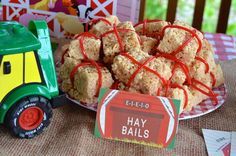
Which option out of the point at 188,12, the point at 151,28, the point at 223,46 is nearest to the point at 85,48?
the point at 151,28

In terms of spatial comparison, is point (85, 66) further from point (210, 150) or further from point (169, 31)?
point (210, 150)

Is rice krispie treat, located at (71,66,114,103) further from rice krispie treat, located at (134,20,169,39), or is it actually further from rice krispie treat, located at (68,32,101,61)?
rice krispie treat, located at (134,20,169,39)

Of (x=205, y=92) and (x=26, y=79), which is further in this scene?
(x=205, y=92)

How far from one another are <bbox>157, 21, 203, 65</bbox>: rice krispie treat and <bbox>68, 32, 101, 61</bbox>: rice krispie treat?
13 cm

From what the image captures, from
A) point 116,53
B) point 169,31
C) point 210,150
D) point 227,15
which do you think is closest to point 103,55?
point 116,53

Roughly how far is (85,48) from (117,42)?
0.07 meters

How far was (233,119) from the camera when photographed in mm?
914

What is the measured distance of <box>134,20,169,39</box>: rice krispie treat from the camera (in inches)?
37.8

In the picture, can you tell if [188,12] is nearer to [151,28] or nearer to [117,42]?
[151,28]

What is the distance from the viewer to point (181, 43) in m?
0.88

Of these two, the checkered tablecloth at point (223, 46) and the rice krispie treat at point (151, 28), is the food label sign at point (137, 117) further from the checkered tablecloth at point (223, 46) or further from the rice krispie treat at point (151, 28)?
the checkered tablecloth at point (223, 46)

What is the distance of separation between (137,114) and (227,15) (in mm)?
790

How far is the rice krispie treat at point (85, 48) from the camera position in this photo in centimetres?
90

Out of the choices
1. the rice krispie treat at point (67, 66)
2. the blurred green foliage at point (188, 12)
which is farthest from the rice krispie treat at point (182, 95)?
the blurred green foliage at point (188, 12)
